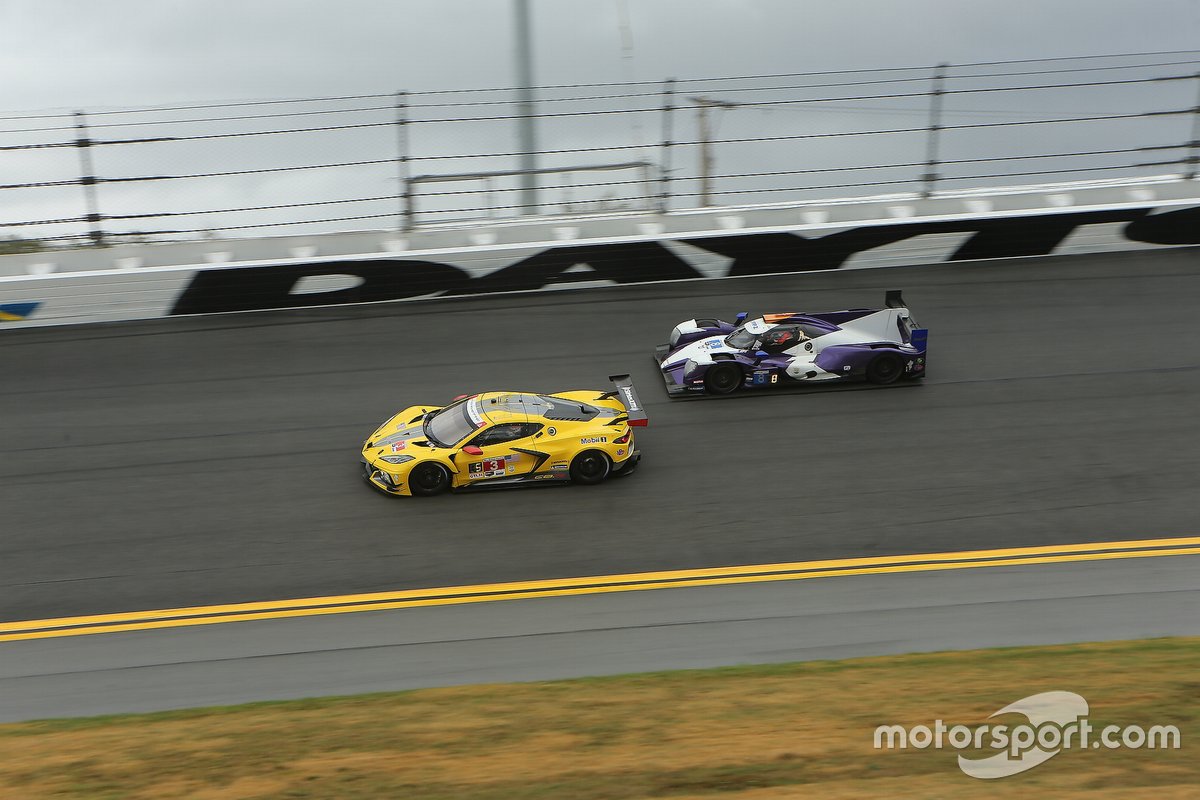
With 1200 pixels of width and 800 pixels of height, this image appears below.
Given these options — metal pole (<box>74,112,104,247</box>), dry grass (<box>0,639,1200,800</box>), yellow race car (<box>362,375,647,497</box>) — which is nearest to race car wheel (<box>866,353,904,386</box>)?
yellow race car (<box>362,375,647,497</box>)

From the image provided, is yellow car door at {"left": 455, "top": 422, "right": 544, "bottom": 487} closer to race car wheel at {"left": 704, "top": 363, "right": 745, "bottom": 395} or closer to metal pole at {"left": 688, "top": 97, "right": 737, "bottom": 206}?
race car wheel at {"left": 704, "top": 363, "right": 745, "bottom": 395}

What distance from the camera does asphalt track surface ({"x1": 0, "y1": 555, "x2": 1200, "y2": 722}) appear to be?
26.3 feet

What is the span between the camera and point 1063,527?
9.87 meters

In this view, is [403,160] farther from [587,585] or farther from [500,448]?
[587,585]

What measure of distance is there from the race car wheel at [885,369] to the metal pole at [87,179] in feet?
34.0

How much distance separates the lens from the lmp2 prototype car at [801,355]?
1249 cm

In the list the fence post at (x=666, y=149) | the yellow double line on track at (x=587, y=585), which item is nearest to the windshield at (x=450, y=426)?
the yellow double line on track at (x=587, y=585)

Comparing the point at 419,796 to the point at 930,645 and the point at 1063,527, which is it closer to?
the point at 930,645

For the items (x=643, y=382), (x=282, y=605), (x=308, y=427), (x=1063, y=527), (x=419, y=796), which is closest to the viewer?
(x=419, y=796)

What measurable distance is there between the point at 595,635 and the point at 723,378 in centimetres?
478

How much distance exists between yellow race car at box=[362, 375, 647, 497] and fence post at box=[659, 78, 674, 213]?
5518 millimetres

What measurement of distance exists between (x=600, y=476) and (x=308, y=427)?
357 cm

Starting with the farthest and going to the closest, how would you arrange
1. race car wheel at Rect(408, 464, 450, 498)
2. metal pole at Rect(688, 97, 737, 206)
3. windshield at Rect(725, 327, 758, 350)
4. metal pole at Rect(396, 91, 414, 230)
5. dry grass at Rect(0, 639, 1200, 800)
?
metal pole at Rect(688, 97, 737, 206)
metal pole at Rect(396, 91, 414, 230)
windshield at Rect(725, 327, 758, 350)
race car wheel at Rect(408, 464, 450, 498)
dry grass at Rect(0, 639, 1200, 800)

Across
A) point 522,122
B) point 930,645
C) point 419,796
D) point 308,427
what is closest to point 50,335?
point 308,427
